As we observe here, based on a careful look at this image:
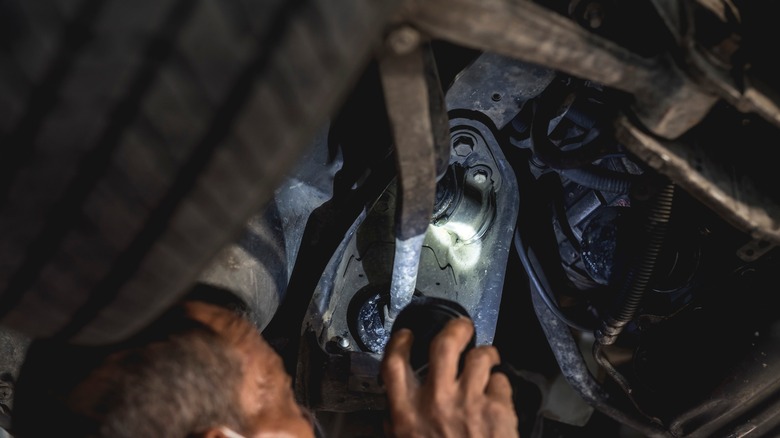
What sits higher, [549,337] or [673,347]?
[673,347]

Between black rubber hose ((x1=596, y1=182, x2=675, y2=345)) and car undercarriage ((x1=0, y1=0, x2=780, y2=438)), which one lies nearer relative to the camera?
car undercarriage ((x1=0, y1=0, x2=780, y2=438))

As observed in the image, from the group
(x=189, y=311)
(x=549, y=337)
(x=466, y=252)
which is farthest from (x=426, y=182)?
(x=549, y=337)

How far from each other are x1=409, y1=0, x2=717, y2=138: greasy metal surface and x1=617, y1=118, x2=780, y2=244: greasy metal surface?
27 mm

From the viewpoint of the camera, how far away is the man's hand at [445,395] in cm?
85

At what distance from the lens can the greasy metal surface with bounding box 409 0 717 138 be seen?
539 mm

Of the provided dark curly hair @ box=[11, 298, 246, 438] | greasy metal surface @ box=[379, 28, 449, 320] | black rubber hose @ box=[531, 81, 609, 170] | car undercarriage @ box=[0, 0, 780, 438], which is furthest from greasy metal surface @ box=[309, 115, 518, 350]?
dark curly hair @ box=[11, 298, 246, 438]

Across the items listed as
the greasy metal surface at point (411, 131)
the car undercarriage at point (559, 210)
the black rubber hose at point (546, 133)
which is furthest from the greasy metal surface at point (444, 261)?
the greasy metal surface at point (411, 131)

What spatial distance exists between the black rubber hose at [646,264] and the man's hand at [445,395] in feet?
1.16

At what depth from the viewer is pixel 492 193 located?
129cm

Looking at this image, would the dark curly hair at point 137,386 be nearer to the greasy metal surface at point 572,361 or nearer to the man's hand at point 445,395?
the man's hand at point 445,395

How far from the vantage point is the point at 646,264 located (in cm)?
102

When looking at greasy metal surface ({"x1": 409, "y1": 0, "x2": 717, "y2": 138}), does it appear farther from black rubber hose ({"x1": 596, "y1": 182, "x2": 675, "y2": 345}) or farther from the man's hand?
the man's hand

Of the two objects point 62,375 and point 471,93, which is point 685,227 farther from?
point 62,375

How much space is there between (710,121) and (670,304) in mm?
502
